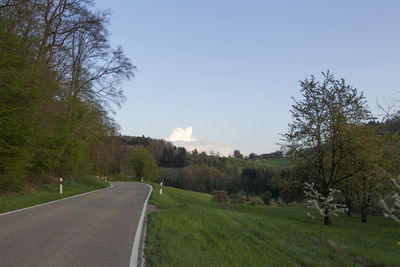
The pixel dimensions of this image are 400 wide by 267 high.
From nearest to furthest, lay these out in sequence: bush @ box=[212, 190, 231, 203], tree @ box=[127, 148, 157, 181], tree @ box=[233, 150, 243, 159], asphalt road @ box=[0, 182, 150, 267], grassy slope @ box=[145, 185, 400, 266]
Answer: asphalt road @ box=[0, 182, 150, 267]
grassy slope @ box=[145, 185, 400, 266]
bush @ box=[212, 190, 231, 203]
tree @ box=[127, 148, 157, 181]
tree @ box=[233, 150, 243, 159]

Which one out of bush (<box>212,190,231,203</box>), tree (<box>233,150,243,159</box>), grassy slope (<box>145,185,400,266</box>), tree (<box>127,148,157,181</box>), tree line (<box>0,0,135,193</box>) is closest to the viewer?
grassy slope (<box>145,185,400,266</box>)

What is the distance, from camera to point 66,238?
6.36 m

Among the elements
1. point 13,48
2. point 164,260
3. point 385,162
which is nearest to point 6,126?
point 13,48

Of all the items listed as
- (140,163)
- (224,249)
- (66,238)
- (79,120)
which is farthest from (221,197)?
(66,238)

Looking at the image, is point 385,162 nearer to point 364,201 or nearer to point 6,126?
point 364,201

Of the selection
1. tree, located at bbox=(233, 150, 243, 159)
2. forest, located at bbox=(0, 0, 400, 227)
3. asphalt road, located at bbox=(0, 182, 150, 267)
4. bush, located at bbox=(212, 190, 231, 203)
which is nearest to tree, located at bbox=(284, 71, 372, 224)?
forest, located at bbox=(0, 0, 400, 227)

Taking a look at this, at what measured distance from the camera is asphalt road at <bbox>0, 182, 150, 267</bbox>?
4906mm

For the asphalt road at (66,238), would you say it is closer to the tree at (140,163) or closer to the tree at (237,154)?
the tree at (140,163)

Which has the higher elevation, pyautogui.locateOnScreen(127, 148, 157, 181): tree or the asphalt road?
pyautogui.locateOnScreen(127, 148, 157, 181): tree

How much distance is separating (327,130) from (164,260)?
52.5ft

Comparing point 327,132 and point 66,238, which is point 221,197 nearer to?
point 327,132

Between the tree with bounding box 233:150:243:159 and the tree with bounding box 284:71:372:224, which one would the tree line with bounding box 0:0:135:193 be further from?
the tree with bounding box 233:150:243:159

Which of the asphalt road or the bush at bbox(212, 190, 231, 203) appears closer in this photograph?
the asphalt road

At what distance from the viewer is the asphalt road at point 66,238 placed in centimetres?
491
